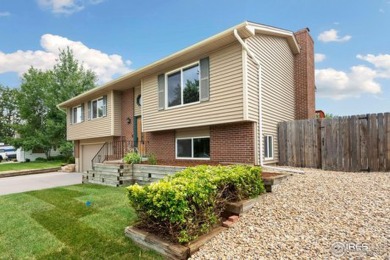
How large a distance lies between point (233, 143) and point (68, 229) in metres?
5.40

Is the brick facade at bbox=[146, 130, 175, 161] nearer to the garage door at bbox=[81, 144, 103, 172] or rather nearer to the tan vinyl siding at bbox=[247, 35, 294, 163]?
the tan vinyl siding at bbox=[247, 35, 294, 163]

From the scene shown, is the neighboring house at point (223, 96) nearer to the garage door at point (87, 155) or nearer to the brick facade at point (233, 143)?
the brick facade at point (233, 143)

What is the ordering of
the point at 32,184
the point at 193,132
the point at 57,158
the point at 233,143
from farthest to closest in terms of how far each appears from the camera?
the point at 57,158, the point at 32,184, the point at 193,132, the point at 233,143

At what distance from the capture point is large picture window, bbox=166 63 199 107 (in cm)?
899

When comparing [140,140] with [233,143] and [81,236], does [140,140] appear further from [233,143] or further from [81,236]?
[81,236]

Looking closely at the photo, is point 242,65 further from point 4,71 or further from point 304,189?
point 4,71

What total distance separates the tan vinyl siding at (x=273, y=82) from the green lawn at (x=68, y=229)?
4941mm

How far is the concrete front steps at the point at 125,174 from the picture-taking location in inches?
334

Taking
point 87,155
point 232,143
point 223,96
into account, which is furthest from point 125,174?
point 87,155

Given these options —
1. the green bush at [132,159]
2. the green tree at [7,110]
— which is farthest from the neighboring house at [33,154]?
the green bush at [132,159]

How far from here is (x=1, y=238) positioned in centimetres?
445

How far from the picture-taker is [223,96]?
7.91 metres

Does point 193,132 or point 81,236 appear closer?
point 81,236

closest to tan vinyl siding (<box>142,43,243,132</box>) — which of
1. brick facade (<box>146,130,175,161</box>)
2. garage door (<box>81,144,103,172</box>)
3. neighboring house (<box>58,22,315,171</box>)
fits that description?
neighboring house (<box>58,22,315,171</box>)
